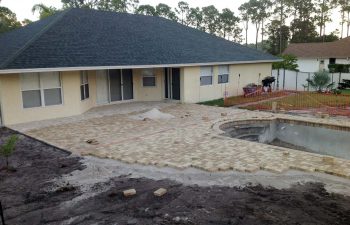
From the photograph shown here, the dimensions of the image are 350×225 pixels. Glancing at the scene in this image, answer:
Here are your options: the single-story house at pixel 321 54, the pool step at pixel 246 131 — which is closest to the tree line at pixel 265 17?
the single-story house at pixel 321 54

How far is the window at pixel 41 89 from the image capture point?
474 inches

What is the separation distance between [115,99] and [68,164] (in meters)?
9.46

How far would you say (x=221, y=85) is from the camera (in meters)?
18.8

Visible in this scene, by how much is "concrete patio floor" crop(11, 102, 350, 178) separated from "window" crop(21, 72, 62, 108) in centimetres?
90

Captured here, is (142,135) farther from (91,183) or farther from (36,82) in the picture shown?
(36,82)

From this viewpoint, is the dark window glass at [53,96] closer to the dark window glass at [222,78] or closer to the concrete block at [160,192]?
the concrete block at [160,192]

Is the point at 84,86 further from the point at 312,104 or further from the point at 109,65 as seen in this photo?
the point at 312,104

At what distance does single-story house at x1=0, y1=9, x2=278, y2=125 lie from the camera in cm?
1208

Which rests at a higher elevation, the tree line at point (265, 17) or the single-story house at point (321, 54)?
the tree line at point (265, 17)

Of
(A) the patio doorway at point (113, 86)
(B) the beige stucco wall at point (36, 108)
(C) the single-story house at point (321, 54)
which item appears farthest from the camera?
(C) the single-story house at point (321, 54)

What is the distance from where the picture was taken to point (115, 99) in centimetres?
1670

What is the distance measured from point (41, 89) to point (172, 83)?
290 inches

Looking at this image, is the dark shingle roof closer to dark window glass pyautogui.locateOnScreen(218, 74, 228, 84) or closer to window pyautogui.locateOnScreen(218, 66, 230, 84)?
window pyautogui.locateOnScreen(218, 66, 230, 84)

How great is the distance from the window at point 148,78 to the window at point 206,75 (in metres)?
2.75
